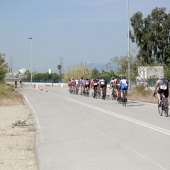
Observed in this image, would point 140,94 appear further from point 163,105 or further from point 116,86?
point 163,105

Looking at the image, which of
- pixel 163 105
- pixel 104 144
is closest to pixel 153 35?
pixel 163 105

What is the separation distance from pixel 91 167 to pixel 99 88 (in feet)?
83.5

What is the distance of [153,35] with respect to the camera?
6694 centimetres

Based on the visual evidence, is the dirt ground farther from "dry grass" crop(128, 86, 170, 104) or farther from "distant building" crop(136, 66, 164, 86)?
"distant building" crop(136, 66, 164, 86)

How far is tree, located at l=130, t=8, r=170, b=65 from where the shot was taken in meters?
66.1

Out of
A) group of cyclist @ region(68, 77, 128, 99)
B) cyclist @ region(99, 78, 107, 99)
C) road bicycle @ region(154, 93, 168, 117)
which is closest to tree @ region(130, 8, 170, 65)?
group of cyclist @ region(68, 77, 128, 99)

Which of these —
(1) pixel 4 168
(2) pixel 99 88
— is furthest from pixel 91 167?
(2) pixel 99 88

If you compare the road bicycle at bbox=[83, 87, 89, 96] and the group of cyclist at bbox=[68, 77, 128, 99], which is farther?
the road bicycle at bbox=[83, 87, 89, 96]

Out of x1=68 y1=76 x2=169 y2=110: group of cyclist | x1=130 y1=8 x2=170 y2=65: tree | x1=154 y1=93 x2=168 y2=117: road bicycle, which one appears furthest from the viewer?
x1=130 y1=8 x2=170 y2=65: tree

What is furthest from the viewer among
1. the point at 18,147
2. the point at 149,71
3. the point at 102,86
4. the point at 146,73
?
the point at 146,73

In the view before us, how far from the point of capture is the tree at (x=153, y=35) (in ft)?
217

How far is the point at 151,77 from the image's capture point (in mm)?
35344

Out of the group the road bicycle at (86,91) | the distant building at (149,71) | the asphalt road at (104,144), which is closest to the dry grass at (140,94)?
the distant building at (149,71)

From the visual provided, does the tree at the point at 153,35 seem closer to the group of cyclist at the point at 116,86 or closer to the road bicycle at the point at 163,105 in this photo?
the group of cyclist at the point at 116,86
